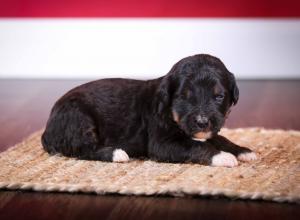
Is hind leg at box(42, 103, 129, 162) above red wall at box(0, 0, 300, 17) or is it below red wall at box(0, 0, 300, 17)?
below

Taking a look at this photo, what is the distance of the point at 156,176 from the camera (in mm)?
3164

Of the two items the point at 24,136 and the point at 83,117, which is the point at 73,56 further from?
the point at 83,117

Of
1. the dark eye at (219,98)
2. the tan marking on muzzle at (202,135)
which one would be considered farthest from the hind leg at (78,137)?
the dark eye at (219,98)

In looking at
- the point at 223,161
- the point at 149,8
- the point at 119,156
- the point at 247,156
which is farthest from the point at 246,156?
the point at 149,8

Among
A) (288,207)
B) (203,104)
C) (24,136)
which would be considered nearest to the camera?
(288,207)

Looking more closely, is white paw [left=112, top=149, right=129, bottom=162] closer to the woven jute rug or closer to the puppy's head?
the woven jute rug

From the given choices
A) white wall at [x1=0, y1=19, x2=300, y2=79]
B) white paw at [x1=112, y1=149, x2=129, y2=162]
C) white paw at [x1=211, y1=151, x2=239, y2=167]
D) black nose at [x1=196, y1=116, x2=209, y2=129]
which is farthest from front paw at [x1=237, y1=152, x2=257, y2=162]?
white wall at [x1=0, y1=19, x2=300, y2=79]

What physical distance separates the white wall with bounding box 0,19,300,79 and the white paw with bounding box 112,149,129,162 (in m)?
2.83

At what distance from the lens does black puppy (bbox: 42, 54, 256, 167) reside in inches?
129

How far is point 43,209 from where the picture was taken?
9.46ft

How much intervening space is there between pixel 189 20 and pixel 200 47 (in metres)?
0.25

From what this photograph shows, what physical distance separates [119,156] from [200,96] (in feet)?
1.62

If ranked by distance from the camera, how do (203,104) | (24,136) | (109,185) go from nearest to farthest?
1. (109,185)
2. (203,104)
3. (24,136)

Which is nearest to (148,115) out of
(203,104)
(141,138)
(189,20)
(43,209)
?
(141,138)
